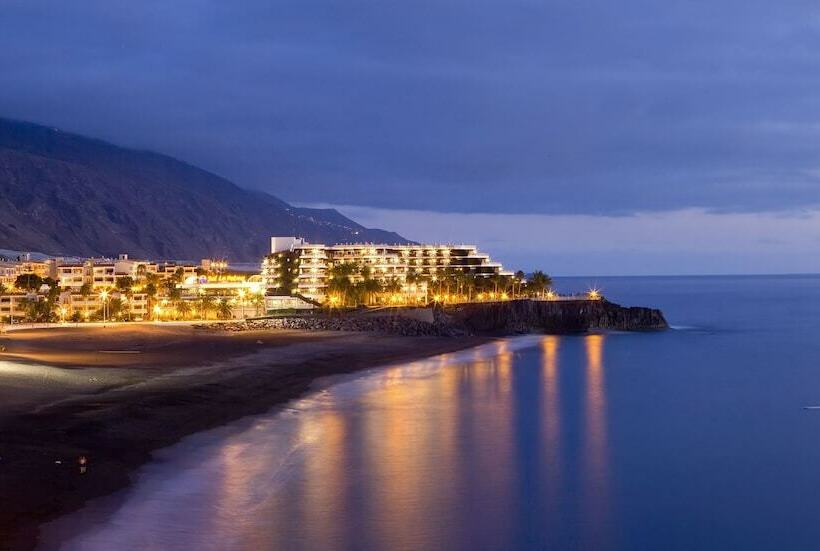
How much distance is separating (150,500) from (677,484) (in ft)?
47.2

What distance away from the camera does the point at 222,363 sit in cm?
4534

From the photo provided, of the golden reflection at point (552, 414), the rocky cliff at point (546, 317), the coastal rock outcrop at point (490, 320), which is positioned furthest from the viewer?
the rocky cliff at point (546, 317)

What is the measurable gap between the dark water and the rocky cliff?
130 ft

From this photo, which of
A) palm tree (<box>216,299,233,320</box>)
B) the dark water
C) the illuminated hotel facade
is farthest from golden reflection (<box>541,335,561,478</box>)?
the illuminated hotel facade

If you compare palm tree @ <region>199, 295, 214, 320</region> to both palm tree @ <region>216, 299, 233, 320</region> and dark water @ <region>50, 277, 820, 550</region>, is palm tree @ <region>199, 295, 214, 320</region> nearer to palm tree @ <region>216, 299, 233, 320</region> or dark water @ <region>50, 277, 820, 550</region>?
palm tree @ <region>216, 299, 233, 320</region>

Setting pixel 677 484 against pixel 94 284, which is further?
pixel 94 284

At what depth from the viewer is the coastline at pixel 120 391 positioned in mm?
19359

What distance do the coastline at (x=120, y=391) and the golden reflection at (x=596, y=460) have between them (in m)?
10.9

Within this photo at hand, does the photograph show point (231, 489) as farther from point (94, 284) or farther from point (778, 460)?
point (94, 284)

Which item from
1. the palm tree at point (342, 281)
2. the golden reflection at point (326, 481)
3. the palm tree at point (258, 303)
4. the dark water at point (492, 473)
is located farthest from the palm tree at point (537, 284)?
the golden reflection at point (326, 481)

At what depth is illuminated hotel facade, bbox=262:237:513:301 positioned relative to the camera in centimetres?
11869

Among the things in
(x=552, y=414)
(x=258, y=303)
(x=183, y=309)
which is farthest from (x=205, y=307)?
(x=552, y=414)

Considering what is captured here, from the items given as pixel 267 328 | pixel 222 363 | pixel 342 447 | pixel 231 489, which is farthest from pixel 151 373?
pixel 267 328

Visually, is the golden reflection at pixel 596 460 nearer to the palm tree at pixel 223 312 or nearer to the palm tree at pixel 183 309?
the palm tree at pixel 223 312
